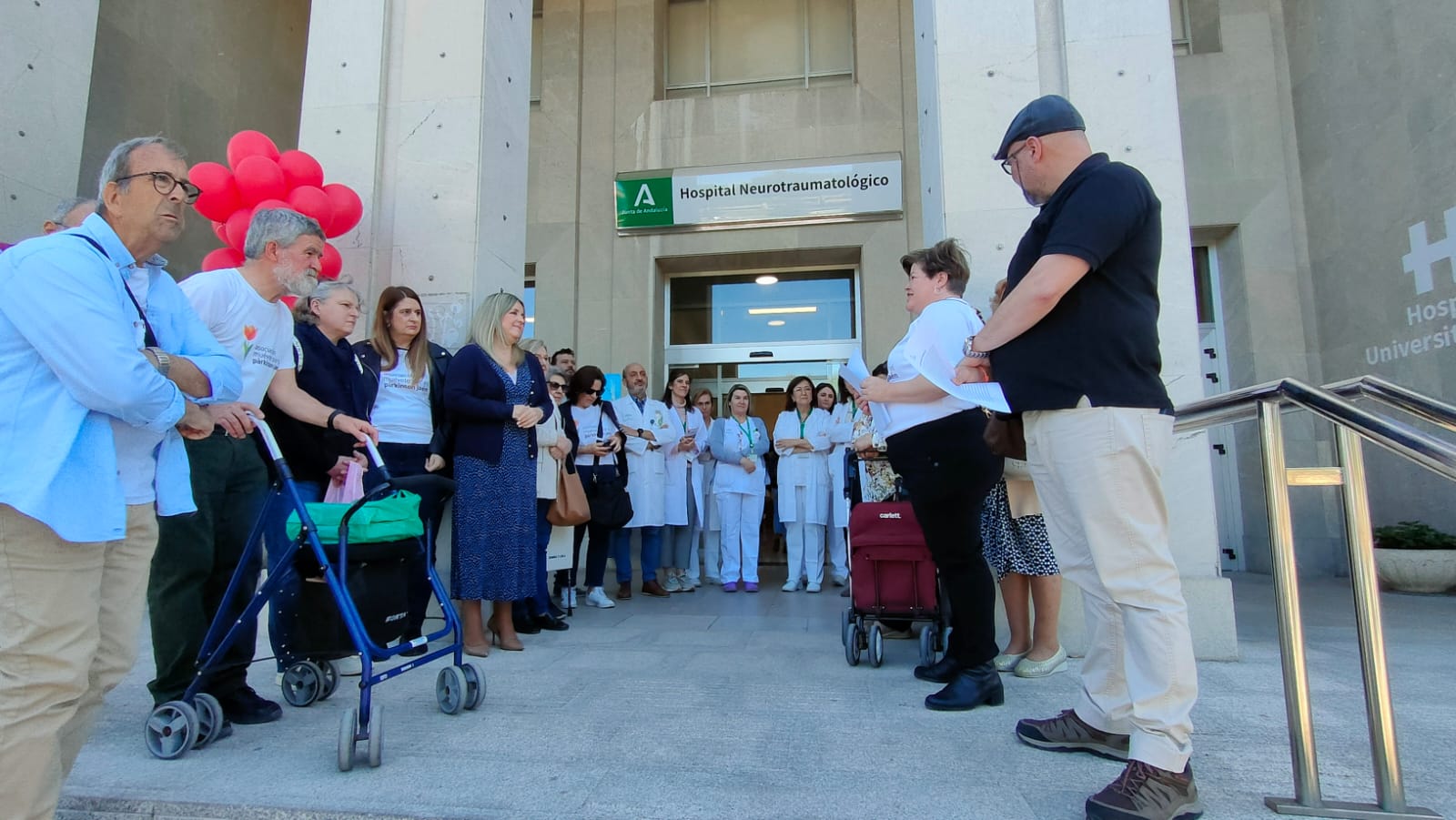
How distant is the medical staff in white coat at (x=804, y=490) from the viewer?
6938 millimetres

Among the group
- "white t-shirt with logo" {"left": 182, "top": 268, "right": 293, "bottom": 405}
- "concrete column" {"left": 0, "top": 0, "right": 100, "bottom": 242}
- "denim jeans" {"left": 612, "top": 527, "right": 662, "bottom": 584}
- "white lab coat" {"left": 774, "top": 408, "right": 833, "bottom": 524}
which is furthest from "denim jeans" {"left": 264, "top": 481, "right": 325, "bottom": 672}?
"white lab coat" {"left": 774, "top": 408, "right": 833, "bottom": 524}

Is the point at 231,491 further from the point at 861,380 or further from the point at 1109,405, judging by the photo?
the point at 1109,405

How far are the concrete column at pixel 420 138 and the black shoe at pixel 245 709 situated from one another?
242cm

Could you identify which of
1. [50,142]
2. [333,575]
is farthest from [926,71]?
[50,142]

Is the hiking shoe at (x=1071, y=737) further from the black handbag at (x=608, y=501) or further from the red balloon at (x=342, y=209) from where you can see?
the red balloon at (x=342, y=209)

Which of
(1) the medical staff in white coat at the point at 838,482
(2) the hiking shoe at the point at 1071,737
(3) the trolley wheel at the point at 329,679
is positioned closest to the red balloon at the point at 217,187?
(3) the trolley wheel at the point at 329,679

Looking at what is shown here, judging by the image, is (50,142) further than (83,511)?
Yes

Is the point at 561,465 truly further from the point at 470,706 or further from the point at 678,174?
the point at 678,174

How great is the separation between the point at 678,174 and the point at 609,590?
497 cm

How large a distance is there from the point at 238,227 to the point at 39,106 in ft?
4.46

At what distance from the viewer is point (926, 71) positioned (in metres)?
4.74

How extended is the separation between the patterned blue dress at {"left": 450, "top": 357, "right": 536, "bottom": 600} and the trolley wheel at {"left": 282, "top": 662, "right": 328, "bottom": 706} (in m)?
0.87

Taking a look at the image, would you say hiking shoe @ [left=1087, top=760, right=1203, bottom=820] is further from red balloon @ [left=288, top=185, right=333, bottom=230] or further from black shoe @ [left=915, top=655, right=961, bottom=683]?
red balloon @ [left=288, top=185, right=333, bottom=230]

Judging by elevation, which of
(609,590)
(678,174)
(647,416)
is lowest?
(609,590)
